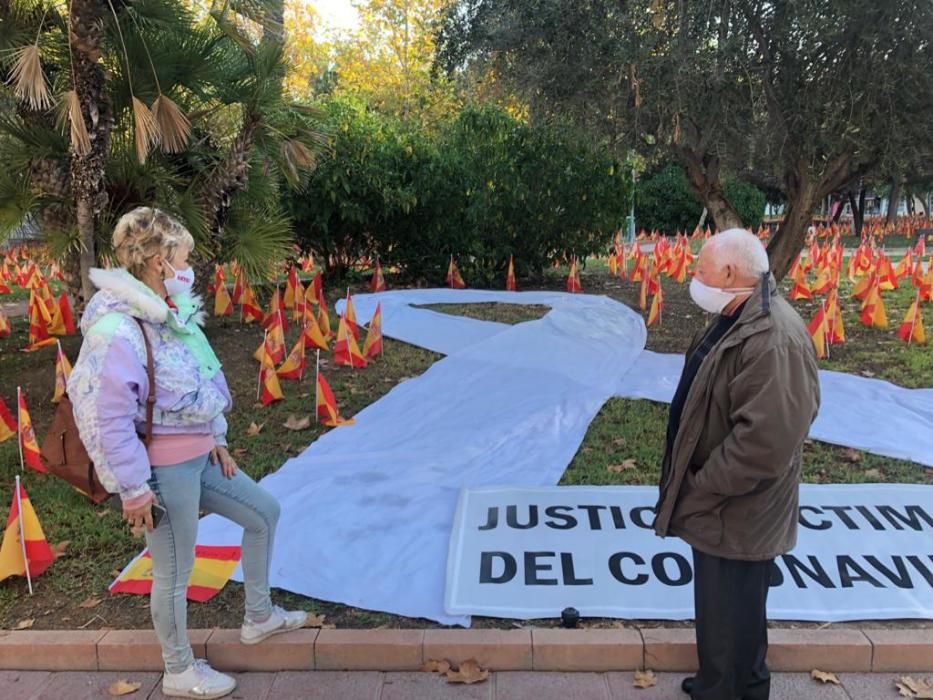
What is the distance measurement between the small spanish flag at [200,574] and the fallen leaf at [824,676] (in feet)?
8.24

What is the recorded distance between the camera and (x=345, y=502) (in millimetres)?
3947

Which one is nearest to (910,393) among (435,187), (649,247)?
(435,187)

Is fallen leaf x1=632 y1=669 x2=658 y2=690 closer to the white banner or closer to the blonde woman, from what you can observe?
the white banner

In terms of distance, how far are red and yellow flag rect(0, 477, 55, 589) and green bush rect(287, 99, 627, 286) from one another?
26.9ft

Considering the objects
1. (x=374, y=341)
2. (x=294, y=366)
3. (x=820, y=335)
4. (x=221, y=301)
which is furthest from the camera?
(x=221, y=301)

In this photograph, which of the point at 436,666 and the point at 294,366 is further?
the point at 294,366

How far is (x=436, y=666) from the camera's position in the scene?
272cm

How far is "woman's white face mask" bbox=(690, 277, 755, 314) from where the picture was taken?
213 centimetres

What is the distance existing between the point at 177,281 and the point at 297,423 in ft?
10.3

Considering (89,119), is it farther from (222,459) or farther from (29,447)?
(222,459)

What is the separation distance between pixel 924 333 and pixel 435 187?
7359 mm

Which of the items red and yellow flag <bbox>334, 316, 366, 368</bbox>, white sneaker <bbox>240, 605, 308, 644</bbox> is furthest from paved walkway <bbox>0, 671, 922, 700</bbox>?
red and yellow flag <bbox>334, 316, 366, 368</bbox>

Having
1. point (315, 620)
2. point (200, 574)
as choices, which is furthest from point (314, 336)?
point (315, 620)

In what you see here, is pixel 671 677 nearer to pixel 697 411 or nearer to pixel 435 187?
pixel 697 411
